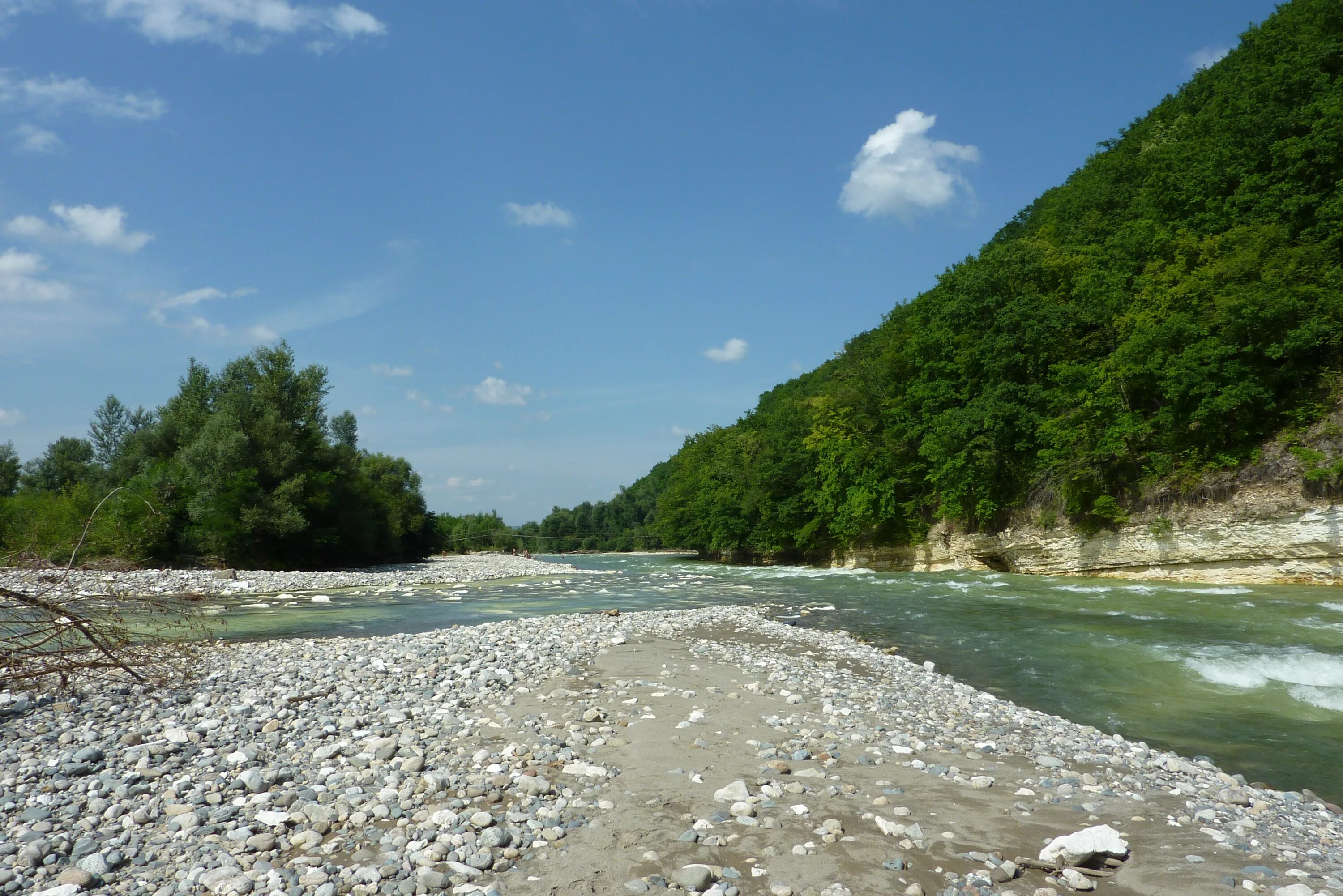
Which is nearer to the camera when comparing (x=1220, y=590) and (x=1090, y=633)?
(x=1090, y=633)

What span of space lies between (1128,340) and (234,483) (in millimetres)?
49091

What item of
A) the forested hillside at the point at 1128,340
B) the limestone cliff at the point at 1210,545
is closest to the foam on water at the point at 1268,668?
the limestone cliff at the point at 1210,545

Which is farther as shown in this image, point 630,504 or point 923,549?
point 630,504

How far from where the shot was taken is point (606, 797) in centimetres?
549

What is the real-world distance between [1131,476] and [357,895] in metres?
33.7

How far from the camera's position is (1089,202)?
149 ft

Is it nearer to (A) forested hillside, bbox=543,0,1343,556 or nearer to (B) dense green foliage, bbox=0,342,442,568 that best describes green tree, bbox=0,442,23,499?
(B) dense green foliage, bbox=0,342,442,568

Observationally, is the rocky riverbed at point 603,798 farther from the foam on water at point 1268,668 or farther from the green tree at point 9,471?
the green tree at point 9,471

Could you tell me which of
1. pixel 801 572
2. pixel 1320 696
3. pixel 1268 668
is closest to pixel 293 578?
pixel 801 572

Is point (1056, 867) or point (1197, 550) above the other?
point (1197, 550)

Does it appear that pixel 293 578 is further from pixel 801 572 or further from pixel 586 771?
pixel 586 771

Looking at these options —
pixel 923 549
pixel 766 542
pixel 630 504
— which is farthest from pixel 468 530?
pixel 923 549

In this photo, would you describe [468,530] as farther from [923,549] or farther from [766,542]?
[923,549]

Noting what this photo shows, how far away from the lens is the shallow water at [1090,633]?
841cm
